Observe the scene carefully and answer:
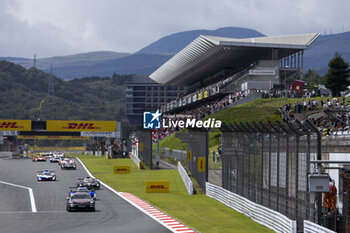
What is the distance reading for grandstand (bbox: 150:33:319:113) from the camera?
3273 inches

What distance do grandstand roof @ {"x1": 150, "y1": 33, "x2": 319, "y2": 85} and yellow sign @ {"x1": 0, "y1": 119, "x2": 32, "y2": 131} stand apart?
27484mm

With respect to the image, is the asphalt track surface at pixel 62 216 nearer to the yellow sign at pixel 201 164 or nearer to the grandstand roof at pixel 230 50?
the yellow sign at pixel 201 164

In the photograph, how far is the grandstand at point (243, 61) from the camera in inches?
3273

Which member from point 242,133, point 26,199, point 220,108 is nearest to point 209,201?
point 242,133

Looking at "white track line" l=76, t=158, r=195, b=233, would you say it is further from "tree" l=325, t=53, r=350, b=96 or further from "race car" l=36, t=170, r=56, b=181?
"tree" l=325, t=53, r=350, b=96

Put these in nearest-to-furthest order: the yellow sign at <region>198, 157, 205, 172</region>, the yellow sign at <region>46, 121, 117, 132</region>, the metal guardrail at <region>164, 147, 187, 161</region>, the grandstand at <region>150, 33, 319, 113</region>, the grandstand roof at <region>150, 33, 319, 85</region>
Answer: the yellow sign at <region>198, 157, 205, 172</region>
the metal guardrail at <region>164, 147, 187, 161</region>
the grandstand at <region>150, 33, 319, 113</region>
the grandstand roof at <region>150, 33, 319, 85</region>
the yellow sign at <region>46, 121, 117, 132</region>

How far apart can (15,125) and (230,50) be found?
4558cm

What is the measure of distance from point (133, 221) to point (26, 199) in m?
12.3

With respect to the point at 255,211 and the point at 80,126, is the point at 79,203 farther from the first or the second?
the point at 80,126

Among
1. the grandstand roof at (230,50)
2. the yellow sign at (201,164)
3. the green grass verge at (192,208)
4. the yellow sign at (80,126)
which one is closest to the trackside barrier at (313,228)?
the green grass verge at (192,208)

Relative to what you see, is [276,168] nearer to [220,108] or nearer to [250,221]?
[250,221]

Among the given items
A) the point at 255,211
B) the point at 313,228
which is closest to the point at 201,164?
the point at 255,211

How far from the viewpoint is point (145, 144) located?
69.0 meters

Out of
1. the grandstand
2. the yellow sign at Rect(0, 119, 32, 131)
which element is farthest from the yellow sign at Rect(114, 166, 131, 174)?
the yellow sign at Rect(0, 119, 32, 131)
